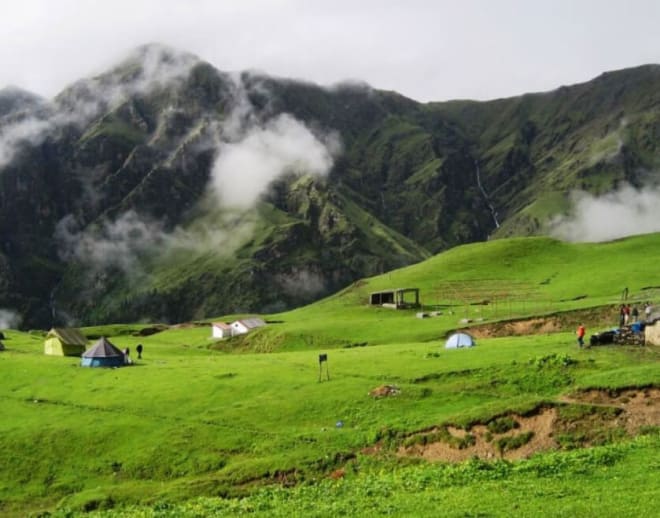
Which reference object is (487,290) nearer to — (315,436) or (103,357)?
(103,357)

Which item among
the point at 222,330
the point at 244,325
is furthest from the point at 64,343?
the point at 244,325

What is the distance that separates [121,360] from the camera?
83.8 metres

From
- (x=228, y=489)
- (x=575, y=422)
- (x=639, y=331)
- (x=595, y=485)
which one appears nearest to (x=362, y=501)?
(x=595, y=485)

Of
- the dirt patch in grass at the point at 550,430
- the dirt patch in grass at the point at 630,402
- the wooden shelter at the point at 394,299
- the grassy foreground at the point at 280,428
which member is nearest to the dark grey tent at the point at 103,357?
the grassy foreground at the point at 280,428

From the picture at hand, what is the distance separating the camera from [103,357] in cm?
8238

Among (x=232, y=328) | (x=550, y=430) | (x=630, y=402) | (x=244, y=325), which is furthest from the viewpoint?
(x=244, y=325)

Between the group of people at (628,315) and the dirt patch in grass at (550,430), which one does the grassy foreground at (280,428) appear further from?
the group of people at (628,315)

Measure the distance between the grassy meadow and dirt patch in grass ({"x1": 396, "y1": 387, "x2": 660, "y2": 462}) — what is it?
294mm

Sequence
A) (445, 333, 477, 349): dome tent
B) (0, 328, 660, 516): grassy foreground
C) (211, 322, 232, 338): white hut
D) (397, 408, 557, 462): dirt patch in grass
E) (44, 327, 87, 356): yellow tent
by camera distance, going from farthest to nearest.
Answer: (211, 322, 232, 338): white hut
(44, 327, 87, 356): yellow tent
(445, 333, 477, 349): dome tent
(397, 408, 557, 462): dirt patch in grass
(0, 328, 660, 516): grassy foreground

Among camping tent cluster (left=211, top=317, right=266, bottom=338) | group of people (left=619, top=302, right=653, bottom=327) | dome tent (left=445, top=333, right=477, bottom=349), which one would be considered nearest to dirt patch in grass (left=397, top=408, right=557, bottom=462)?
dome tent (left=445, top=333, right=477, bottom=349)

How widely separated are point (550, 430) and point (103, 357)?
52.8 m

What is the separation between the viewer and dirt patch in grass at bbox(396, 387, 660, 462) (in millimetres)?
45375

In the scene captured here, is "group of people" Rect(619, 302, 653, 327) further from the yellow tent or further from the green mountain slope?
the yellow tent

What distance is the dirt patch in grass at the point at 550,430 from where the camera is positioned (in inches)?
1786
